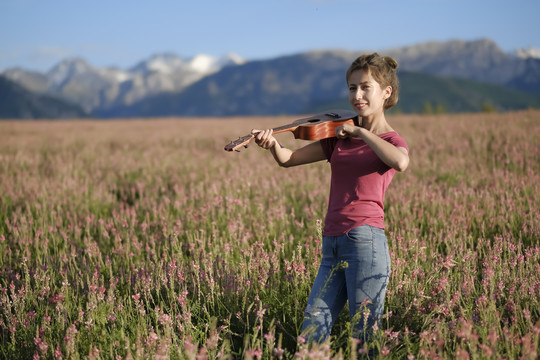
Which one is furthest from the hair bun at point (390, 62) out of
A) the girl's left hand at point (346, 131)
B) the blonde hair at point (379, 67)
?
the girl's left hand at point (346, 131)

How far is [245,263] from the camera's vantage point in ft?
9.78

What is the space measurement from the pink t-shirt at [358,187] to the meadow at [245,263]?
0.50 m

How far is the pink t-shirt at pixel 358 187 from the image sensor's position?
243cm

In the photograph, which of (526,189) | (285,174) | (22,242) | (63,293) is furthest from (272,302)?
(285,174)

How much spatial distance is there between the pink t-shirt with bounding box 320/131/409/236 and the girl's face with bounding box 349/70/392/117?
0.19 meters

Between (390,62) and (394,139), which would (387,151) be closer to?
(394,139)

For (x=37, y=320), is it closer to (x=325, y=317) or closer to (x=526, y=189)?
(x=325, y=317)

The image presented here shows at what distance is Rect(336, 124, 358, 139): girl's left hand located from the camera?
2.38 metres

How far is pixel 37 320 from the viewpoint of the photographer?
283 cm

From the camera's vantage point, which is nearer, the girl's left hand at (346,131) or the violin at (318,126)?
the girl's left hand at (346,131)

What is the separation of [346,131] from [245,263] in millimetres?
1153

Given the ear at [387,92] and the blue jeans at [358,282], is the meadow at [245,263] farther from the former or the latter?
the ear at [387,92]

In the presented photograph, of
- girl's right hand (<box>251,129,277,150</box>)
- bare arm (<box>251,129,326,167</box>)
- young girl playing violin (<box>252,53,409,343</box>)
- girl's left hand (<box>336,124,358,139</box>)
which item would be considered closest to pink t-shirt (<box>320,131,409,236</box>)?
young girl playing violin (<box>252,53,409,343</box>)

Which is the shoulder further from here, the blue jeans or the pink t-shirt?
the blue jeans
